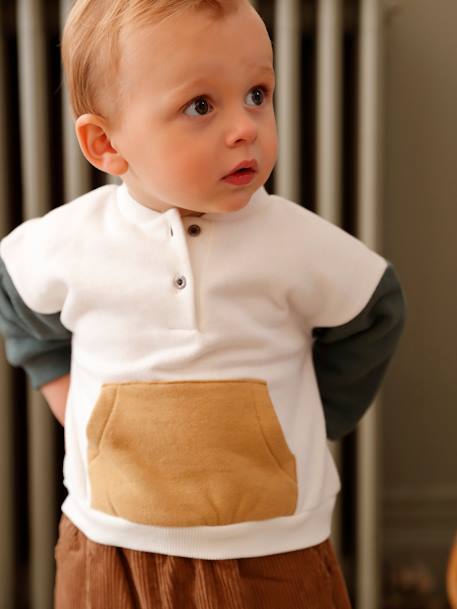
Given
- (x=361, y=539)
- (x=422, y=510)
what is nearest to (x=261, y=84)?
(x=361, y=539)

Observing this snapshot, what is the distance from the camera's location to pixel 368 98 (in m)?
1.49

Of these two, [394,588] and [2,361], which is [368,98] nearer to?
[2,361]

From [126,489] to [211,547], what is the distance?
0.10 meters

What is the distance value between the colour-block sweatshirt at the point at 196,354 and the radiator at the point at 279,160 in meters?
0.63

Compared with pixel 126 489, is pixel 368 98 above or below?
above

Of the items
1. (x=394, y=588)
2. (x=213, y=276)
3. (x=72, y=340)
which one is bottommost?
(x=394, y=588)

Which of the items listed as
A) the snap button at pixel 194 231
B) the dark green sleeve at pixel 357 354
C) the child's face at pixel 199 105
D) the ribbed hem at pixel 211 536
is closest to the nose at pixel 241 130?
the child's face at pixel 199 105

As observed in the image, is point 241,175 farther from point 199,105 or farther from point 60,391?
point 60,391

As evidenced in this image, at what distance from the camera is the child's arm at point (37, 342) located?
919 millimetres

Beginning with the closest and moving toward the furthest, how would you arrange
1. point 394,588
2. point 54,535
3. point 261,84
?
point 261,84, point 54,535, point 394,588

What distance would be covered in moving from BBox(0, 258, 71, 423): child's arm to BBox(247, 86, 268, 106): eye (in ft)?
0.97

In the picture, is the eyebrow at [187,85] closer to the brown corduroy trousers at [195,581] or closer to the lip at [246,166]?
the lip at [246,166]

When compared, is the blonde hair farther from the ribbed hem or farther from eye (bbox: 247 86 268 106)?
the ribbed hem

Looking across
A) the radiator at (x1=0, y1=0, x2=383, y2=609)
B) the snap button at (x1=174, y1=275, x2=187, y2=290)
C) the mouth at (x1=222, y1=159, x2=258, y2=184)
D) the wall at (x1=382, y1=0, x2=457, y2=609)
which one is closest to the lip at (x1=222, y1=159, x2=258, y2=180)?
the mouth at (x1=222, y1=159, x2=258, y2=184)
